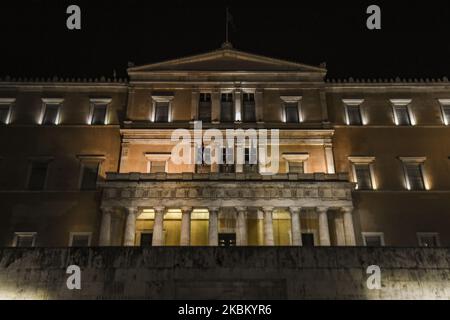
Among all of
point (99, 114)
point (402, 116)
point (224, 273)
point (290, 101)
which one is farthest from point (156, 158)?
point (402, 116)

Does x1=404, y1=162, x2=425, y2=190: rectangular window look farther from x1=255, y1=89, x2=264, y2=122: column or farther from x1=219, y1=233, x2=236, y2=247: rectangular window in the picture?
x1=219, y1=233, x2=236, y2=247: rectangular window

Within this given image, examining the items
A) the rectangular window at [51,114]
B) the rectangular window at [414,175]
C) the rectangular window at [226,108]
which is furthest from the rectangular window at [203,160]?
the rectangular window at [414,175]

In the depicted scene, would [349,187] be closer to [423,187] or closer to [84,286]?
[423,187]

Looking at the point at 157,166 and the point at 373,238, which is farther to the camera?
the point at 157,166

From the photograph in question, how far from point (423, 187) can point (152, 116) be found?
21.4 m

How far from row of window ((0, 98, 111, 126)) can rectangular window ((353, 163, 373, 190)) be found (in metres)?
20.1

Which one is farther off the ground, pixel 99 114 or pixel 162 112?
pixel 99 114

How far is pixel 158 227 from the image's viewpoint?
1217 inches

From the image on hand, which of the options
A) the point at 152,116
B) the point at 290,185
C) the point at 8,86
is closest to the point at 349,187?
the point at 290,185

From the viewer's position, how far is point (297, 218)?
31.2m

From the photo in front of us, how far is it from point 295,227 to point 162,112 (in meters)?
14.5

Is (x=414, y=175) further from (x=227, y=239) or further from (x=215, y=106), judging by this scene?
(x=215, y=106)

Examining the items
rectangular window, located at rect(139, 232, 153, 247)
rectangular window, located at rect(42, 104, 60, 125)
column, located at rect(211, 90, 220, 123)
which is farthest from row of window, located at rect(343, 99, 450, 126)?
rectangular window, located at rect(42, 104, 60, 125)
